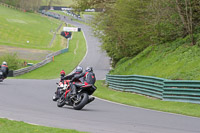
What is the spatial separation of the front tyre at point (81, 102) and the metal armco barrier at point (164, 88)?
16.6 feet

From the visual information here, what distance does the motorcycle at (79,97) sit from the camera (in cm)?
1365

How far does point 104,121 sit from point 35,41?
239 ft

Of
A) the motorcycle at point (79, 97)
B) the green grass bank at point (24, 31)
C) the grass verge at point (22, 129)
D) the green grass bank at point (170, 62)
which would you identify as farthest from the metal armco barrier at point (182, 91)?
the green grass bank at point (24, 31)

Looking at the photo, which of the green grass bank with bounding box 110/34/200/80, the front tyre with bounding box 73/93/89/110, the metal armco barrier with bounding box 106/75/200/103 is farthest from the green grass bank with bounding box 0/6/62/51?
the front tyre with bounding box 73/93/89/110

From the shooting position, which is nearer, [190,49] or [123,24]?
[190,49]

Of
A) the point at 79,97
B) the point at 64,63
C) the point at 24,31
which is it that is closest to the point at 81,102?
the point at 79,97

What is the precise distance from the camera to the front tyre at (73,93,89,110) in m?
13.6

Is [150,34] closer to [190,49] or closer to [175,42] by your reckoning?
[175,42]

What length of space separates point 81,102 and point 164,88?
587cm

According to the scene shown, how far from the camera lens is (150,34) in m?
30.9

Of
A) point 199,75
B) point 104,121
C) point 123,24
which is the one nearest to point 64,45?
point 123,24

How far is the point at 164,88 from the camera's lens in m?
18.4

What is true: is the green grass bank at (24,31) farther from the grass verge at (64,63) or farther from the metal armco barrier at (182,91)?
the metal armco barrier at (182,91)

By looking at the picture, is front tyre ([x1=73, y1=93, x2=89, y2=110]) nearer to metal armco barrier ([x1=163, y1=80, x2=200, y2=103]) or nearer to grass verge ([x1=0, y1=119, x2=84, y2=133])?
grass verge ([x1=0, y1=119, x2=84, y2=133])
